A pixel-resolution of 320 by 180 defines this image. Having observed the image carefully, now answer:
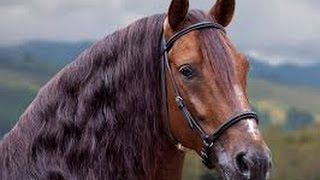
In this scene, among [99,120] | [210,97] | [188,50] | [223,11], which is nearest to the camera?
[210,97]

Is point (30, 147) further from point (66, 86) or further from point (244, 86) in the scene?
point (244, 86)

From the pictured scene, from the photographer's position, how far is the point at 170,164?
634 centimetres

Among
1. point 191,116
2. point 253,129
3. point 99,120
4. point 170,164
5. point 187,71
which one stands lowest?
point 170,164

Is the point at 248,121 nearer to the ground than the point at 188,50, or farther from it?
nearer to the ground

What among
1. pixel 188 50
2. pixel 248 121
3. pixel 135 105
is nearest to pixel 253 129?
pixel 248 121

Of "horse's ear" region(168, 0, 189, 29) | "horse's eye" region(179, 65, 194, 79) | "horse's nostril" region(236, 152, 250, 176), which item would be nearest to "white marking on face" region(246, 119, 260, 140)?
"horse's nostril" region(236, 152, 250, 176)

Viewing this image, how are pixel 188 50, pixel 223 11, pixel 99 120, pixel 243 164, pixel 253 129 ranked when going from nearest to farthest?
1. pixel 243 164
2. pixel 253 129
3. pixel 188 50
4. pixel 99 120
5. pixel 223 11

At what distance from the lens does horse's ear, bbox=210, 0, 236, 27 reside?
650cm

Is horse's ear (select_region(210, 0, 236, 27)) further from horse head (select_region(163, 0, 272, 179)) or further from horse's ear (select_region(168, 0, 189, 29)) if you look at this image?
horse's ear (select_region(168, 0, 189, 29))

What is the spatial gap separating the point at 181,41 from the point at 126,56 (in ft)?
1.39

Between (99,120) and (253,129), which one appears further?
(99,120)

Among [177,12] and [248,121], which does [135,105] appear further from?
[248,121]

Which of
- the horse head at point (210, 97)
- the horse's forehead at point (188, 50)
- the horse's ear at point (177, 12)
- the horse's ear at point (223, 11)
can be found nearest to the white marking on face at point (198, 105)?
the horse head at point (210, 97)

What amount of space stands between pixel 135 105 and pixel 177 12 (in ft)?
2.36
